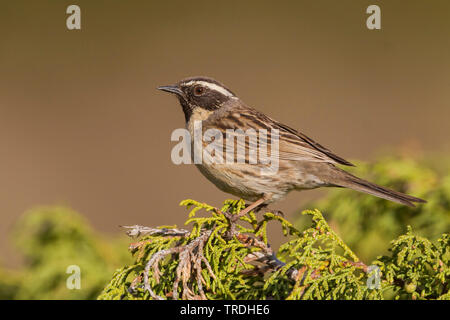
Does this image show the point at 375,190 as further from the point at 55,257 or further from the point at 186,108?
the point at 55,257

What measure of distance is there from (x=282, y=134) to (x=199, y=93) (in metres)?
0.81

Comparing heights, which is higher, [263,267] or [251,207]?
[251,207]

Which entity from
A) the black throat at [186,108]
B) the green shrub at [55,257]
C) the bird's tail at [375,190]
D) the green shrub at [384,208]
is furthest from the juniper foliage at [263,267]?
the black throat at [186,108]

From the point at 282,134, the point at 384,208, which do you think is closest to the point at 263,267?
the point at 282,134

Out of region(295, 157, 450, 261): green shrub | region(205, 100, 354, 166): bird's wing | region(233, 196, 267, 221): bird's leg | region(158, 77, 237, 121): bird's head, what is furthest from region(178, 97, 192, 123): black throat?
region(295, 157, 450, 261): green shrub

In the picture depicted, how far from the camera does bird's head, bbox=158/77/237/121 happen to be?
4387mm

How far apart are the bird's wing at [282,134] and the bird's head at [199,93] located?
0.35 feet

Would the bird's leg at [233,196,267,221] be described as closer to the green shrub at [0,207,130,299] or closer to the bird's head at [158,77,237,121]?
the bird's head at [158,77,237,121]

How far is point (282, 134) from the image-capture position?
13.4ft

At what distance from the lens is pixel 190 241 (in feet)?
9.90

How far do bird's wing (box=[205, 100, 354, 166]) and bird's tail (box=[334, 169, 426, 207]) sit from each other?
0.57ft

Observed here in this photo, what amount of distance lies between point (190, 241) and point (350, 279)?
0.94 metres

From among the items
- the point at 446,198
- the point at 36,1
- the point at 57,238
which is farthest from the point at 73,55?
the point at 446,198

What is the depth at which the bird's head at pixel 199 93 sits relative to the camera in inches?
173
